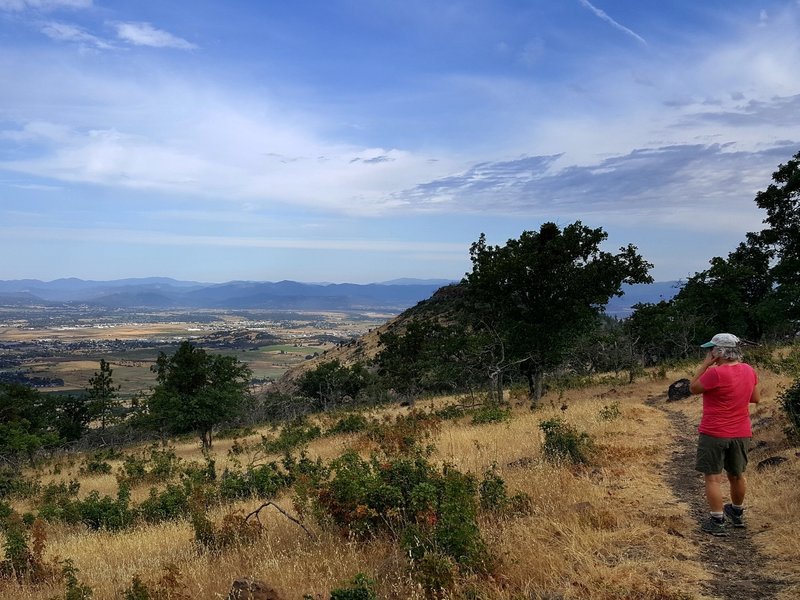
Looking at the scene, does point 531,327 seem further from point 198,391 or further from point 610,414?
point 198,391

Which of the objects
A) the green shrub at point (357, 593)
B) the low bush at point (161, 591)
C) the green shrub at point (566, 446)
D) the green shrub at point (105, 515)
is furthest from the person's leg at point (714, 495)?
the green shrub at point (105, 515)

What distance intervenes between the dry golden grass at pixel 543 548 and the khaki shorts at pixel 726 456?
71 cm

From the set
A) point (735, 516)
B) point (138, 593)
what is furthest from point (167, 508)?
point (735, 516)

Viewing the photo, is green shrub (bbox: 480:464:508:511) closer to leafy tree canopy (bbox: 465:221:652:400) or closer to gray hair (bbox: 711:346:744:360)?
gray hair (bbox: 711:346:744:360)

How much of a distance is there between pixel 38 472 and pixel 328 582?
107 feet

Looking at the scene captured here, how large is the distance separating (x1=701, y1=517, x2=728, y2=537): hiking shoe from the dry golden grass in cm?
22

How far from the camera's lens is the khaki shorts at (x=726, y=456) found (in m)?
6.41

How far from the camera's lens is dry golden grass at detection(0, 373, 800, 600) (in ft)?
15.9

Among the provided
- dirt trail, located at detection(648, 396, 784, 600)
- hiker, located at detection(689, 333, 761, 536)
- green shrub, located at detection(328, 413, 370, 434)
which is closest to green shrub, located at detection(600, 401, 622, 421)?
dirt trail, located at detection(648, 396, 784, 600)

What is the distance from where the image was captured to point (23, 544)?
764 centimetres

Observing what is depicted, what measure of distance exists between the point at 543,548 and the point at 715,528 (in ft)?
7.80

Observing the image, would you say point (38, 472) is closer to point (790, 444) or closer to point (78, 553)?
point (78, 553)

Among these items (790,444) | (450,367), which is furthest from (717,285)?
(790,444)

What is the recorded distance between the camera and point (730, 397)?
21.1 ft
